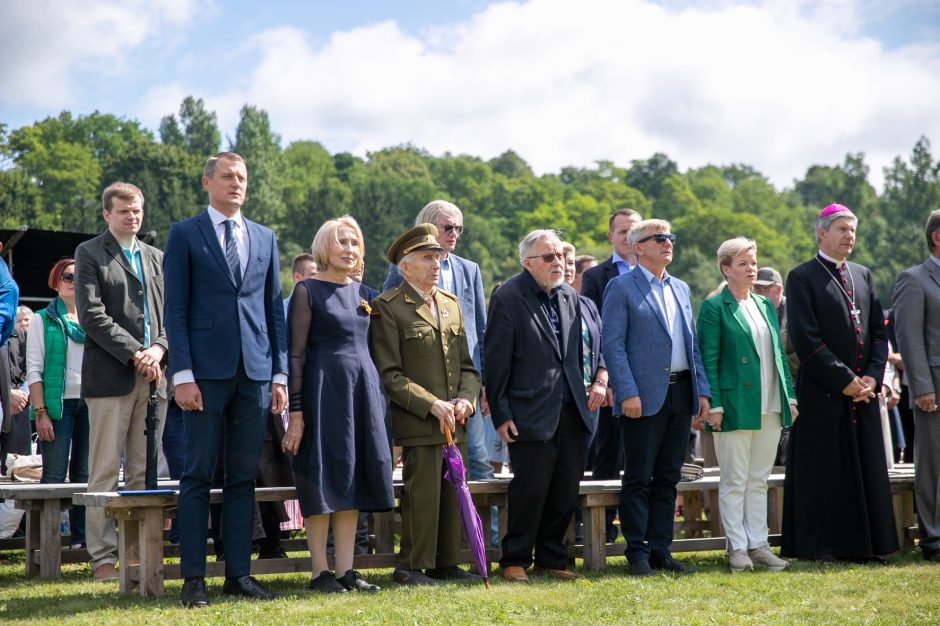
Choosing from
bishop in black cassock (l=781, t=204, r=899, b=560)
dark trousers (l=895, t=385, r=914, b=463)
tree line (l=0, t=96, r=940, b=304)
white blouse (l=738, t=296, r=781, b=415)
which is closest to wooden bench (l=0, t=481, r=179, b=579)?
white blouse (l=738, t=296, r=781, b=415)

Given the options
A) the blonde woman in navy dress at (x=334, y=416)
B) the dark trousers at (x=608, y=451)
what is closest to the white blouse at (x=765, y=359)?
the dark trousers at (x=608, y=451)

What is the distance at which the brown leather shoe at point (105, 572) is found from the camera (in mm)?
7281

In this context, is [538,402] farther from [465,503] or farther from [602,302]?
[602,302]

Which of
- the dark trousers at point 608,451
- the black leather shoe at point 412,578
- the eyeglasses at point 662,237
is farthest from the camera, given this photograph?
the dark trousers at point 608,451

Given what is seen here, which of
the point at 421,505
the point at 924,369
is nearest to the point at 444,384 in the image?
the point at 421,505

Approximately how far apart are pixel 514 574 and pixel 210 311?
2499 millimetres

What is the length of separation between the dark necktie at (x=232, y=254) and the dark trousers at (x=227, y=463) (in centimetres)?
52

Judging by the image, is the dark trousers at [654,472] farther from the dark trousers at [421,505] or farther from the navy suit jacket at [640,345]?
the dark trousers at [421,505]

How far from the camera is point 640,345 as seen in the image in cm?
761

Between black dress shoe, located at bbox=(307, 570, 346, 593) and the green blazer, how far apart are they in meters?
2.87

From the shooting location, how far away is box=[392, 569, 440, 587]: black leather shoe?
22.4ft

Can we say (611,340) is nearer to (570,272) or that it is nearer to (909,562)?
(570,272)

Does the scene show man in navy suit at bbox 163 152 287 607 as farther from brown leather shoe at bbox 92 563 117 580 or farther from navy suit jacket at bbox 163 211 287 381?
brown leather shoe at bbox 92 563 117 580

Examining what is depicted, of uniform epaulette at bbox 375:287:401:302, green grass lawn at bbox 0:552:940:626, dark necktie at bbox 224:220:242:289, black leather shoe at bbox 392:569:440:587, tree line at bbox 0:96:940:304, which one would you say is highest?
tree line at bbox 0:96:940:304
